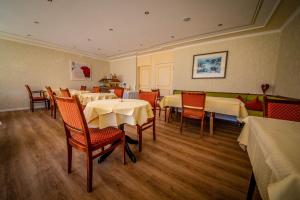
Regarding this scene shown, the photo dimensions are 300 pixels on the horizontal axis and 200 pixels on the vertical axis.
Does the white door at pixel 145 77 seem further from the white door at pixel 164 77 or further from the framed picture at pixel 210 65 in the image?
the framed picture at pixel 210 65

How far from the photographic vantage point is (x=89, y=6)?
8.07 ft

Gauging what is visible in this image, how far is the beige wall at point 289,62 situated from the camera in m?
2.37

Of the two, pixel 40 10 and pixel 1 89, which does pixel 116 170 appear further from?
pixel 1 89

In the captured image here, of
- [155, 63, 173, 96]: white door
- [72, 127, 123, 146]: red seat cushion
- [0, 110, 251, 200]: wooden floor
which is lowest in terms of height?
[0, 110, 251, 200]: wooden floor

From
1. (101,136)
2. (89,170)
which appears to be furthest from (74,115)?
(89,170)

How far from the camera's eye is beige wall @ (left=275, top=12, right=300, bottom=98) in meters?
2.37

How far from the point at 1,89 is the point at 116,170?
5.40 m

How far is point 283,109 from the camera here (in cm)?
118

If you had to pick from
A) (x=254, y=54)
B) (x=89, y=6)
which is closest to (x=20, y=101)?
(x=89, y=6)

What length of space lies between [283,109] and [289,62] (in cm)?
241

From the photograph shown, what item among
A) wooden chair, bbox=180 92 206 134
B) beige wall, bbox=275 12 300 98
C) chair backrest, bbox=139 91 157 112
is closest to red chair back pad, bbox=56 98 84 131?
chair backrest, bbox=139 91 157 112

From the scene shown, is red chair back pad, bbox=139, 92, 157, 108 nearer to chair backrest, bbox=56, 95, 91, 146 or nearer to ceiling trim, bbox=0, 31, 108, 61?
chair backrest, bbox=56, 95, 91, 146

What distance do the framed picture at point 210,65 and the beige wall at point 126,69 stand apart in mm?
3300

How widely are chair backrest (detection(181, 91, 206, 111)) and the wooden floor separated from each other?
0.68 m
